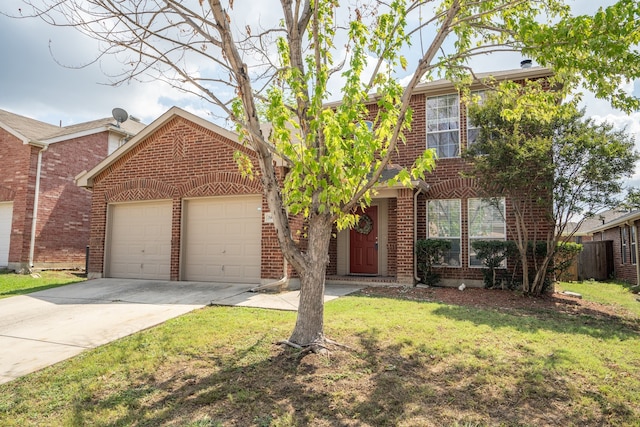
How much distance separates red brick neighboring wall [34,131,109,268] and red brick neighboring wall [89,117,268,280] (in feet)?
11.9

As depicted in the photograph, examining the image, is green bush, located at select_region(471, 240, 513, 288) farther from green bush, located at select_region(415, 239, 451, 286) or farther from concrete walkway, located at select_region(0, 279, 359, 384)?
concrete walkway, located at select_region(0, 279, 359, 384)

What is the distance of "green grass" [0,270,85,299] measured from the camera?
391 inches

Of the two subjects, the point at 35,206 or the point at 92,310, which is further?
the point at 35,206

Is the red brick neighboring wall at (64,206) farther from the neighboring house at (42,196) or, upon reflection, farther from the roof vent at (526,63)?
the roof vent at (526,63)

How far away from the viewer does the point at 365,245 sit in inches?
496

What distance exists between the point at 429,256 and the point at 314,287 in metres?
6.76

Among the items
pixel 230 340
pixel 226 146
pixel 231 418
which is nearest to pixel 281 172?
pixel 226 146

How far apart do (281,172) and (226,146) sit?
6.31ft

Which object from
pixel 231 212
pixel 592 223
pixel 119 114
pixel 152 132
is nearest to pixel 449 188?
pixel 231 212

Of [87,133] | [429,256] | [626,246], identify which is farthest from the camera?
[87,133]

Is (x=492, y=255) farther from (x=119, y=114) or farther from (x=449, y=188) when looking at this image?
(x=119, y=114)

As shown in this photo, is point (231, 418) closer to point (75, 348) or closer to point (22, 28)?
point (75, 348)

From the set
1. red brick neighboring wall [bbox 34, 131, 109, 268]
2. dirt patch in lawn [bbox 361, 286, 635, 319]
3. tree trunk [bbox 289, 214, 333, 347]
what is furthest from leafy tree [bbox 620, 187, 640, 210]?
red brick neighboring wall [bbox 34, 131, 109, 268]

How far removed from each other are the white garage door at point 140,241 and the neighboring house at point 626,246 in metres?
14.2
